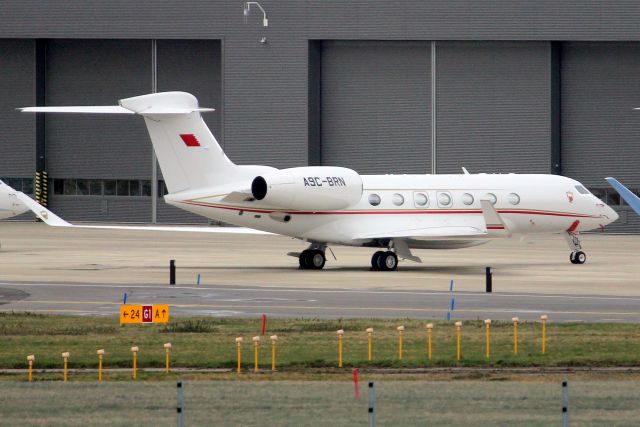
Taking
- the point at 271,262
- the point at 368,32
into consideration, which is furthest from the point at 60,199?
the point at 271,262

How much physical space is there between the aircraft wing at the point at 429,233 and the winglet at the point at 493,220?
274mm

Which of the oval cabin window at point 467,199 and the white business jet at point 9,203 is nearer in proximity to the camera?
the oval cabin window at point 467,199

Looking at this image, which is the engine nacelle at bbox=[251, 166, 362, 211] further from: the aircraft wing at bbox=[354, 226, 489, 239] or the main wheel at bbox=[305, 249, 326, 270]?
the main wheel at bbox=[305, 249, 326, 270]

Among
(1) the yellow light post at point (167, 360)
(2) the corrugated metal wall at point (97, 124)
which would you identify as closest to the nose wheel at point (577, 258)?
(1) the yellow light post at point (167, 360)

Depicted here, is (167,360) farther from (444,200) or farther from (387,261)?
(444,200)

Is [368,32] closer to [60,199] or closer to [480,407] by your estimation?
[60,199]

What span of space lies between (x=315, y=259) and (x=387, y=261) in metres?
2.40

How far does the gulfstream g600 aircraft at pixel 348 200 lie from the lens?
40.1 m

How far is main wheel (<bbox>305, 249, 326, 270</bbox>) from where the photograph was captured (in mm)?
43125

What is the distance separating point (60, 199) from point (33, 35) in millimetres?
9595

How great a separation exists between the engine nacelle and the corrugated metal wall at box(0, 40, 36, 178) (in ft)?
125

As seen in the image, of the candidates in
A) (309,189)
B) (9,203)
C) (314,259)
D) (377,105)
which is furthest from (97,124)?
(309,189)

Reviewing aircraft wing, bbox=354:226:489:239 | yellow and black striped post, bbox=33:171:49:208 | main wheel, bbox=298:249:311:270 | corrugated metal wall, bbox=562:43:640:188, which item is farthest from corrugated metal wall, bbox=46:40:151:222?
aircraft wing, bbox=354:226:489:239

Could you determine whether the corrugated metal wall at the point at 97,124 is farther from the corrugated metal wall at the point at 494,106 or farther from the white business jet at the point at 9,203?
the white business jet at the point at 9,203
